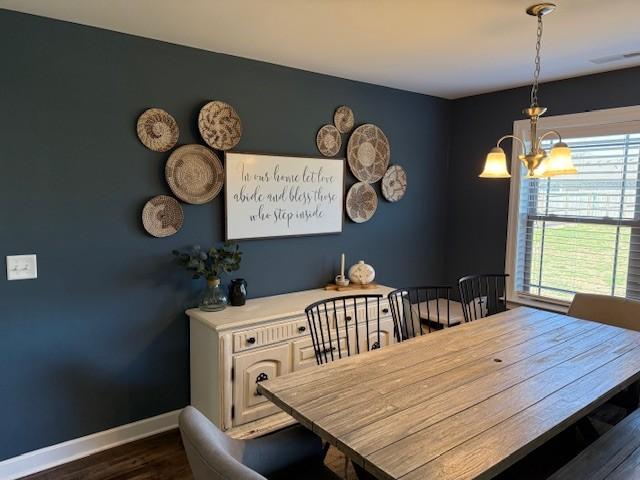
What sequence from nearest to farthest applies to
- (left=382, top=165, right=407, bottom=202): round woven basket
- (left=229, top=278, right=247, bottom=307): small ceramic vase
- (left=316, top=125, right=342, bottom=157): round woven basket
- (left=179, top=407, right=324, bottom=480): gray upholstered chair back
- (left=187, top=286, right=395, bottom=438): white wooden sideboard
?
(left=179, top=407, right=324, bottom=480): gray upholstered chair back → (left=187, top=286, right=395, bottom=438): white wooden sideboard → (left=229, top=278, right=247, bottom=307): small ceramic vase → (left=316, top=125, right=342, bottom=157): round woven basket → (left=382, top=165, right=407, bottom=202): round woven basket

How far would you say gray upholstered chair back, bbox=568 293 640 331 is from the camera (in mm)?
2697

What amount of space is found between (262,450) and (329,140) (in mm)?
2311

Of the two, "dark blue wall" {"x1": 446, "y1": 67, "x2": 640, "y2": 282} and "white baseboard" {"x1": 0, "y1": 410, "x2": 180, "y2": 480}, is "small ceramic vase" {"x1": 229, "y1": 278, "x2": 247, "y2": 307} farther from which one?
"dark blue wall" {"x1": 446, "y1": 67, "x2": 640, "y2": 282}

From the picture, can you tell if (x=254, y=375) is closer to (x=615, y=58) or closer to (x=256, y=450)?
(x=256, y=450)

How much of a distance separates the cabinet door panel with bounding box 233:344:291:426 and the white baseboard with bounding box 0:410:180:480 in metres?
0.54

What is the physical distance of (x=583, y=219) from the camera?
11.1ft

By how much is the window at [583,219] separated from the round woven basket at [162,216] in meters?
2.68

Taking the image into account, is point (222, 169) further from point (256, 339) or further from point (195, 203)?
point (256, 339)

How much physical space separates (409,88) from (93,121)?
2.44 metres

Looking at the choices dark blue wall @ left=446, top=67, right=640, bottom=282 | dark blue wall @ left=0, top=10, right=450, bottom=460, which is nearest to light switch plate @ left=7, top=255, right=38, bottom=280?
dark blue wall @ left=0, top=10, right=450, bottom=460

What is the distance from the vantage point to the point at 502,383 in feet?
5.73

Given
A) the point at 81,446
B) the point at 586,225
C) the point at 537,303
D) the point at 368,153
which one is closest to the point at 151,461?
the point at 81,446

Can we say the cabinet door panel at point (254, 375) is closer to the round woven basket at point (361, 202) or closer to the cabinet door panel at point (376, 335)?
the cabinet door panel at point (376, 335)

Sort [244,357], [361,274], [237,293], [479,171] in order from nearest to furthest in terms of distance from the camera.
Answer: [244,357]
[237,293]
[361,274]
[479,171]
